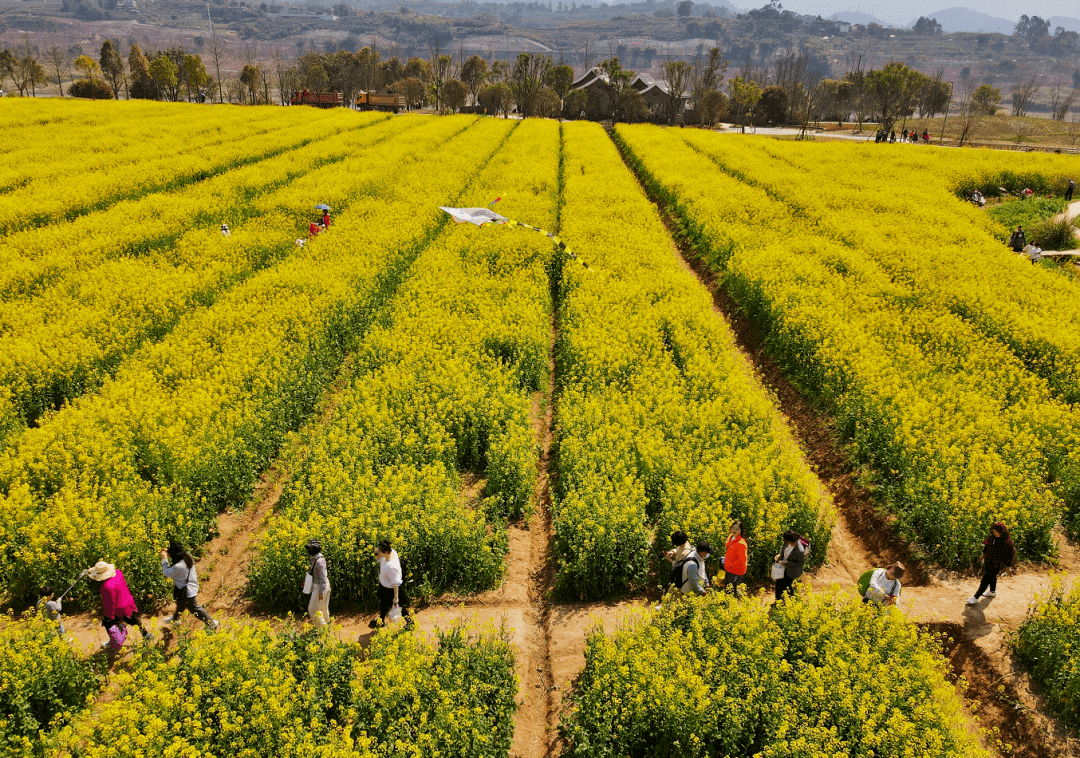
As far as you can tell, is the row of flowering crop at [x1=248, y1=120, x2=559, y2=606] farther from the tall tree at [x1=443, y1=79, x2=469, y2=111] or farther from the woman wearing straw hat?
the tall tree at [x1=443, y1=79, x2=469, y2=111]

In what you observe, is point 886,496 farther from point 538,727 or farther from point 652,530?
point 538,727

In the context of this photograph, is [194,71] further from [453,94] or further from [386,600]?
[386,600]

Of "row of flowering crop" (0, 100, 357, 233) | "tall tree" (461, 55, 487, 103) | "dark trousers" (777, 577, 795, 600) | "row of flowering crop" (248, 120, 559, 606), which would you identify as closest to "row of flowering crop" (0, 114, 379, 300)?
"row of flowering crop" (0, 100, 357, 233)

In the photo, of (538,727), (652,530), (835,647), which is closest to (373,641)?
(538,727)

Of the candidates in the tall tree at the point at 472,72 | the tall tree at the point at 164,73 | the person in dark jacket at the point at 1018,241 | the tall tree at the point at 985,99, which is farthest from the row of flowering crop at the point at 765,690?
the tall tree at the point at 985,99

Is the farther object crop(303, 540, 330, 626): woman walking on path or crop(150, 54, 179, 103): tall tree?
crop(150, 54, 179, 103): tall tree

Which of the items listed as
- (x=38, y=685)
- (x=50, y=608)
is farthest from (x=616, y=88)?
(x=38, y=685)
